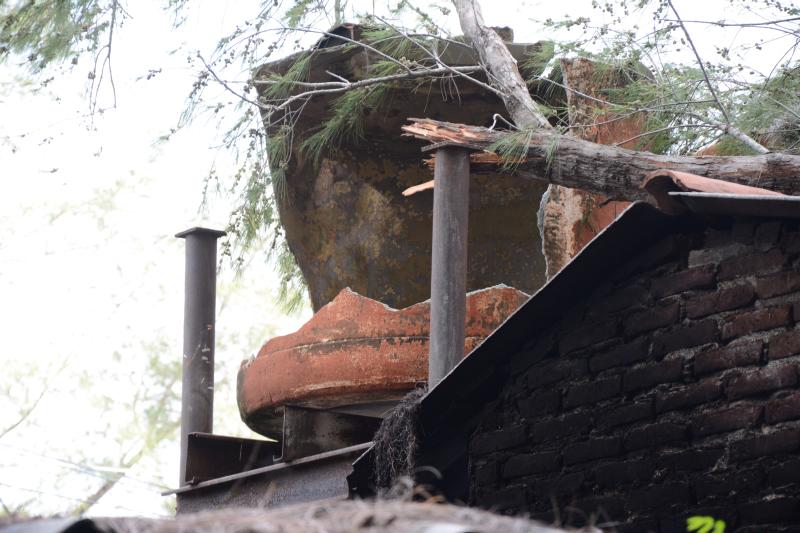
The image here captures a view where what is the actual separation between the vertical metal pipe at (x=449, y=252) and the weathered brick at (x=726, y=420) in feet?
5.45

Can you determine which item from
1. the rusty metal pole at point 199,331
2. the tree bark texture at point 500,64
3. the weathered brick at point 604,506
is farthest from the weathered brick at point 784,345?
the rusty metal pole at point 199,331

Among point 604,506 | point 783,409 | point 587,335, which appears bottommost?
point 604,506

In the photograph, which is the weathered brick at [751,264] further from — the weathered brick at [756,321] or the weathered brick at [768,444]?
the weathered brick at [768,444]

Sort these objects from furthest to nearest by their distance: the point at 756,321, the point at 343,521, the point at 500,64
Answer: the point at 500,64, the point at 756,321, the point at 343,521

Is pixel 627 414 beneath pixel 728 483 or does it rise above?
above

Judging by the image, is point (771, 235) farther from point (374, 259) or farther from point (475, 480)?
point (374, 259)

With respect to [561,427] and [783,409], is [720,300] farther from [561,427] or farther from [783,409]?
[561,427]

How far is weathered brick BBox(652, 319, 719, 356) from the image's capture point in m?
4.10

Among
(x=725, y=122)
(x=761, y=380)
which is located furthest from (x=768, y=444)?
(x=725, y=122)

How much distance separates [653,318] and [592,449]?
1.88ft

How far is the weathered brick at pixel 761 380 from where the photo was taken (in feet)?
12.5

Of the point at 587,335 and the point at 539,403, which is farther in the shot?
the point at 539,403

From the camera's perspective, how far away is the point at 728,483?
3.90 metres

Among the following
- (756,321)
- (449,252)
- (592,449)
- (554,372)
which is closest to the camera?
(756,321)
